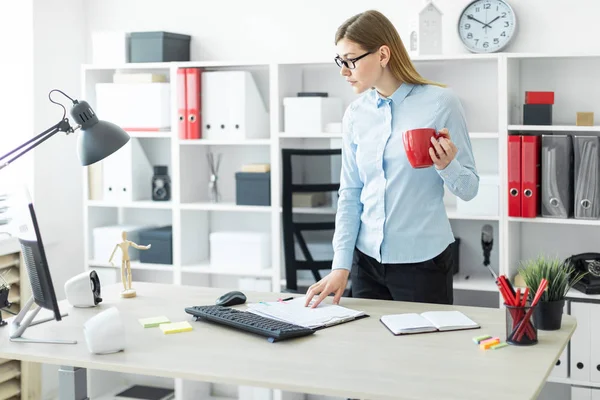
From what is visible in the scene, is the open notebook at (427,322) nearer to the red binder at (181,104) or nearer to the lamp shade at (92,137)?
the lamp shade at (92,137)

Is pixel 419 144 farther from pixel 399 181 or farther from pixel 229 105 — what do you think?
pixel 229 105

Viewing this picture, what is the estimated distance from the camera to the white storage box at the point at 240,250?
3.99m

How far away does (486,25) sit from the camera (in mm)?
3664

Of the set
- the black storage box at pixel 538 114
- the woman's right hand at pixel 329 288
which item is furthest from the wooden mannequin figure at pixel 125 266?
the black storage box at pixel 538 114

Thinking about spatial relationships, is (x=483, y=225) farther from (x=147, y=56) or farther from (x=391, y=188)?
(x=147, y=56)

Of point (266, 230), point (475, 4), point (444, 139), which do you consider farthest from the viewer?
point (266, 230)

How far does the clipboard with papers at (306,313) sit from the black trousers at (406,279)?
0.23 metres

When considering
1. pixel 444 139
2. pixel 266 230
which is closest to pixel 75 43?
pixel 266 230

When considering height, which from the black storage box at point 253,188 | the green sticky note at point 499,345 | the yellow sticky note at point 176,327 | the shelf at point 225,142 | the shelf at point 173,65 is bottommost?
the green sticky note at point 499,345

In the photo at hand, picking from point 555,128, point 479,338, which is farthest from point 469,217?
point 479,338

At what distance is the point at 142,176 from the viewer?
4.27m

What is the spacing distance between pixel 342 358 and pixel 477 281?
74.7 inches

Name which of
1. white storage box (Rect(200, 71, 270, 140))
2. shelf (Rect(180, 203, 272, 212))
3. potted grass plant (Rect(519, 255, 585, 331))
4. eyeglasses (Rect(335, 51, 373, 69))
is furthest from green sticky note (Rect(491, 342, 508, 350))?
white storage box (Rect(200, 71, 270, 140))

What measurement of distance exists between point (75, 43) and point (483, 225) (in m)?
2.43
